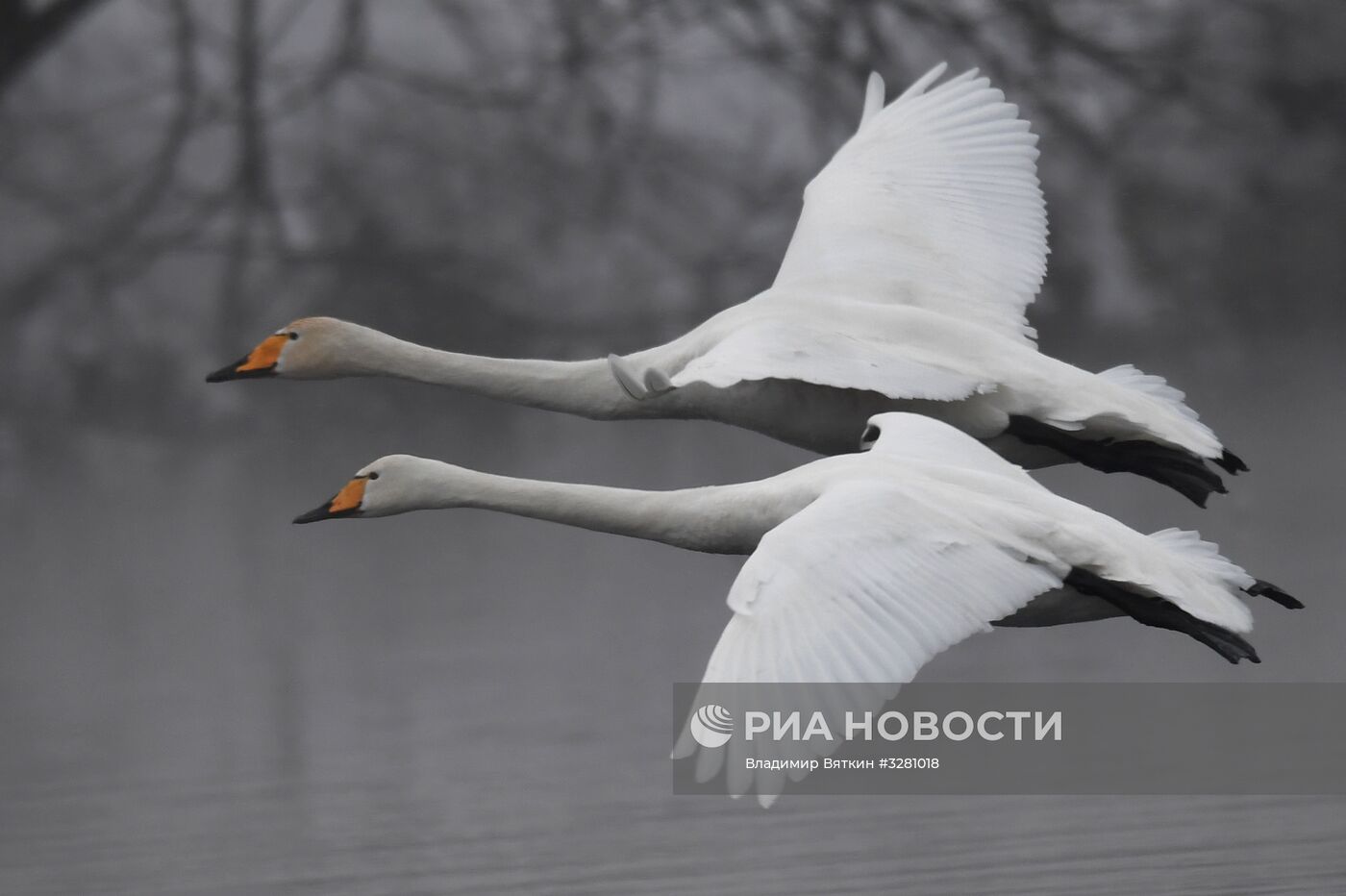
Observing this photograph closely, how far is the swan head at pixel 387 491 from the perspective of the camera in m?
5.80

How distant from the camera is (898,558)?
435cm

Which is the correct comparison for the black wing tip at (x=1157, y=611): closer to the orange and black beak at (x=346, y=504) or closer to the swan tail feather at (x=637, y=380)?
the swan tail feather at (x=637, y=380)

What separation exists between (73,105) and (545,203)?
318 centimetres

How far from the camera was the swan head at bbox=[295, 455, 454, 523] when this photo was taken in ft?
19.0

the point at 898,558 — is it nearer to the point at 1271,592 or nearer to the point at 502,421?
the point at 1271,592

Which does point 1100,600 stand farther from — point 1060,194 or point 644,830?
point 1060,194

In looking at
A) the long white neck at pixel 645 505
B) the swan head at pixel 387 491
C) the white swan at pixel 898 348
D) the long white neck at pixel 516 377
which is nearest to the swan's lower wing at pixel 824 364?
the white swan at pixel 898 348

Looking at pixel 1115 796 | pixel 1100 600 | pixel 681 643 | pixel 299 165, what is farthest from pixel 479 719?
pixel 299 165

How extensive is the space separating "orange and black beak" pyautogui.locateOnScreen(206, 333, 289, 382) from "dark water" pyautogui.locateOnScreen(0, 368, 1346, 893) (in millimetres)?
1075

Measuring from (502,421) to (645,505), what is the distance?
27.0 feet

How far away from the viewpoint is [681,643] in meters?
Result: 7.83
